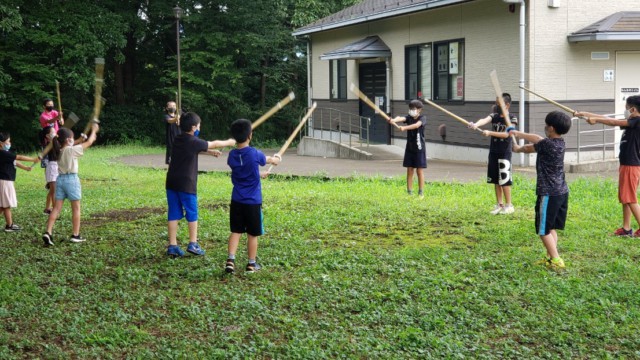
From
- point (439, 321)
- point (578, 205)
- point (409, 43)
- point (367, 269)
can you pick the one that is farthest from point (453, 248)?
point (409, 43)

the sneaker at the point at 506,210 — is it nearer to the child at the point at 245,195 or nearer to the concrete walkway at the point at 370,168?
the concrete walkway at the point at 370,168

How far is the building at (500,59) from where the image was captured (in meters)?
17.8

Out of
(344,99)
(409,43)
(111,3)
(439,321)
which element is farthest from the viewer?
(111,3)

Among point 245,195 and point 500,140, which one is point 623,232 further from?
point 245,195

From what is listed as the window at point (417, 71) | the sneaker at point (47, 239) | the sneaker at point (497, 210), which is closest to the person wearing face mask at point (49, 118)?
the sneaker at point (47, 239)

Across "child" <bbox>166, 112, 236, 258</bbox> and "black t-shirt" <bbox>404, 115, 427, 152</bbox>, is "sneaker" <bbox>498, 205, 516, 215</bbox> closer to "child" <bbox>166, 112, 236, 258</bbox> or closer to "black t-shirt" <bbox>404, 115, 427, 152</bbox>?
"black t-shirt" <bbox>404, 115, 427, 152</bbox>

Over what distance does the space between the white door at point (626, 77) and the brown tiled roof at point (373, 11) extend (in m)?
4.10

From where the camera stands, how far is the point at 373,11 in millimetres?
23672

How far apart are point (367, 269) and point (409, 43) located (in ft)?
51.8

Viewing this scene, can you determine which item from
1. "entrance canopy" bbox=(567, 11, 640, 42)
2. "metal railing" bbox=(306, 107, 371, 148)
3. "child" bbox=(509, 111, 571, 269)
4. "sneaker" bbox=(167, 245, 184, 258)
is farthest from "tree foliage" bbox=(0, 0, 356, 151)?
"child" bbox=(509, 111, 571, 269)

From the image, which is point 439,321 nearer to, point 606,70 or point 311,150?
point 606,70

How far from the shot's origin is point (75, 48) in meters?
27.6

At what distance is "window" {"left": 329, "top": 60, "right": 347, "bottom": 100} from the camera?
27.3 m

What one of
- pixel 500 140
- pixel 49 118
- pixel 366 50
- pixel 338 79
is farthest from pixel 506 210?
pixel 338 79
